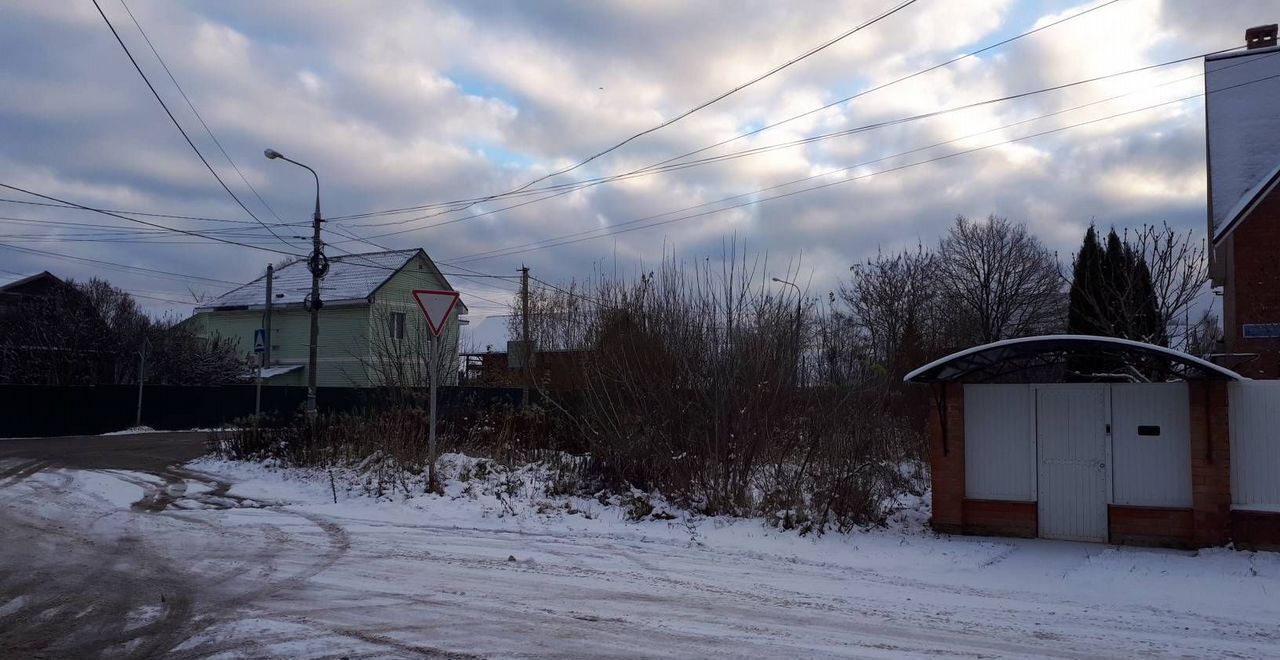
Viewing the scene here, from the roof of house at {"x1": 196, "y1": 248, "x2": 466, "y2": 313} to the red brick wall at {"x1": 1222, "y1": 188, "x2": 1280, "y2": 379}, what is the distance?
36.3m

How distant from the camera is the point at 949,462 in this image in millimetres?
11797

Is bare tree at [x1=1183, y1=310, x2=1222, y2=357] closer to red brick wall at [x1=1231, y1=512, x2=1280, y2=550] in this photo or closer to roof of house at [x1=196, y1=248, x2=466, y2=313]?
red brick wall at [x1=1231, y1=512, x2=1280, y2=550]

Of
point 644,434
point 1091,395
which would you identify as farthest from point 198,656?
point 1091,395

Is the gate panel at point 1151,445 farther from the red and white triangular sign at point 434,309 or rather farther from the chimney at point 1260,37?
the chimney at point 1260,37

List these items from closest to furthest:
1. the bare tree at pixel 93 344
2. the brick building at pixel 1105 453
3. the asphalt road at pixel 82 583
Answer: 1. the asphalt road at pixel 82 583
2. the brick building at pixel 1105 453
3. the bare tree at pixel 93 344

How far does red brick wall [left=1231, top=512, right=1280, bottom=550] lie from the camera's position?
33.0 ft

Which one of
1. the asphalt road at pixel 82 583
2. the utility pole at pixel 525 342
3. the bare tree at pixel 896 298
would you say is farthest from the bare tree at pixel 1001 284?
the asphalt road at pixel 82 583

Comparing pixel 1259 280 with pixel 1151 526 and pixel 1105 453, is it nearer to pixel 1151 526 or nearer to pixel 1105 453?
pixel 1105 453

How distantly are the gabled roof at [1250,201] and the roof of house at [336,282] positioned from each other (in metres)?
36.0

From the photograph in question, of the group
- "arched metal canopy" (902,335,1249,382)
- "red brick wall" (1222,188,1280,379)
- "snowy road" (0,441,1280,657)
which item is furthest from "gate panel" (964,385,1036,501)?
"red brick wall" (1222,188,1280,379)

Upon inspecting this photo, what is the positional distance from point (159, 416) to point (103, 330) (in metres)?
4.83

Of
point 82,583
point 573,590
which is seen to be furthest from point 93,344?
point 573,590

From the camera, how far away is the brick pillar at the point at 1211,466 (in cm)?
1030

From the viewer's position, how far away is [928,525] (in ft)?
40.0
